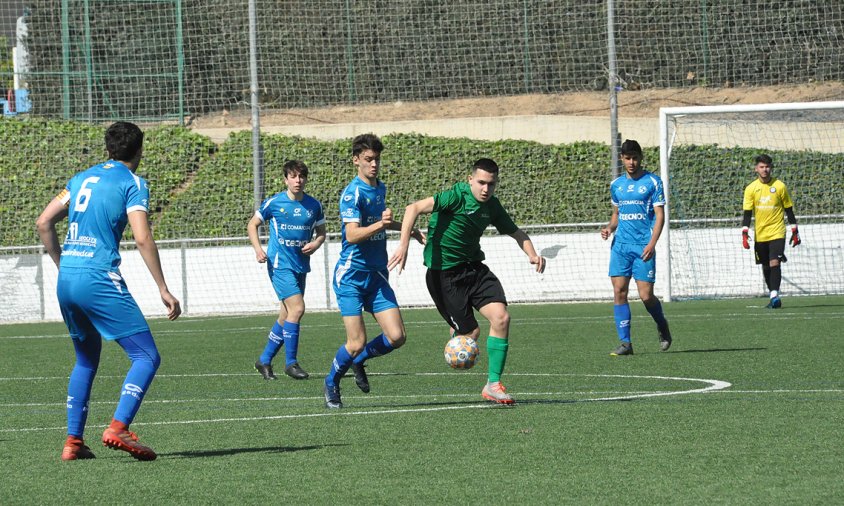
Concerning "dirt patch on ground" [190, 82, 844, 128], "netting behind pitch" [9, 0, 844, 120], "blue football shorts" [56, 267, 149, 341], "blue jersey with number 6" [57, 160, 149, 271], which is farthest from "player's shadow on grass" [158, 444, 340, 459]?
"dirt patch on ground" [190, 82, 844, 128]

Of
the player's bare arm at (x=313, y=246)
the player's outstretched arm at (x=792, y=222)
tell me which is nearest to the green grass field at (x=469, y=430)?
the player's bare arm at (x=313, y=246)

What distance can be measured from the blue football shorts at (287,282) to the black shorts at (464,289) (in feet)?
10.4

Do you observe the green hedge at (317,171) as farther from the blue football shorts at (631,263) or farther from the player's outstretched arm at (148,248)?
the player's outstretched arm at (148,248)

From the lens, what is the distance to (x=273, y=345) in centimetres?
1231

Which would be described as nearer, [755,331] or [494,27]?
[755,331]

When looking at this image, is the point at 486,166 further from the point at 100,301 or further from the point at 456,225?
the point at 100,301

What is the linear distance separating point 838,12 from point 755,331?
12.0 meters

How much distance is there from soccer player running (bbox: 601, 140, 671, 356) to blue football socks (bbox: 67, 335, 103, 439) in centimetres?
702

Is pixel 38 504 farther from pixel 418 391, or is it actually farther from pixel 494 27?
pixel 494 27

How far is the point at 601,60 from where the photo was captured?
1037 inches

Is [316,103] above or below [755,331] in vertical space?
above

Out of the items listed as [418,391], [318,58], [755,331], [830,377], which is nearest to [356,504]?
[418,391]

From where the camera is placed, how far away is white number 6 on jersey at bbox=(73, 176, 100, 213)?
697 centimetres

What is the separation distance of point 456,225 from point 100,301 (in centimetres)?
326
